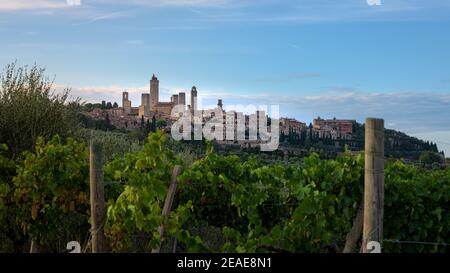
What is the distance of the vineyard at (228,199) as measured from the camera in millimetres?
5852

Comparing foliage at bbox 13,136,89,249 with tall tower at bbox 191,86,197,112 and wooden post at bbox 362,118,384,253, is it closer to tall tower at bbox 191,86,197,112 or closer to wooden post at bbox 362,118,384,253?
wooden post at bbox 362,118,384,253

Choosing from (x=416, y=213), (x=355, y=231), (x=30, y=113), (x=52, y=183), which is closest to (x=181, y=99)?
(x=30, y=113)

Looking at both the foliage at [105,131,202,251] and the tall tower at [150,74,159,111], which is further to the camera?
the tall tower at [150,74,159,111]

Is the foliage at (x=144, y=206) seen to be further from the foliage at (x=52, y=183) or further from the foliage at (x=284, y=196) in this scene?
the foliage at (x=52, y=183)

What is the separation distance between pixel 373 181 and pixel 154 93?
17.9 m

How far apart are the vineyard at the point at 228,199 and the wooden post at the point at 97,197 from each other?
0.29 ft

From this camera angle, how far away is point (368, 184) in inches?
207

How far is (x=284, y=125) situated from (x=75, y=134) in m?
8.74

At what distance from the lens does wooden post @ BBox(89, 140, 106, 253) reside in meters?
6.34

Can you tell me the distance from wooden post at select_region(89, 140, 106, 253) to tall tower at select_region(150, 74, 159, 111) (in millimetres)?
14028

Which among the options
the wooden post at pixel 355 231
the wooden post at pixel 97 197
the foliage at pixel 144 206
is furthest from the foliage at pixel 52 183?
the wooden post at pixel 355 231

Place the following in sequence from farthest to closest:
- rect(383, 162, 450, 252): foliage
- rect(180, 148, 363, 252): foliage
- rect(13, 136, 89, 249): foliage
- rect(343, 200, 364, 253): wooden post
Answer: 1. rect(13, 136, 89, 249): foliage
2. rect(383, 162, 450, 252): foliage
3. rect(180, 148, 363, 252): foliage
4. rect(343, 200, 364, 253): wooden post

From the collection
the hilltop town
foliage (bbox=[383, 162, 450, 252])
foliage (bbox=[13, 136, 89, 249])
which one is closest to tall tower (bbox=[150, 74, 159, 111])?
the hilltop town
